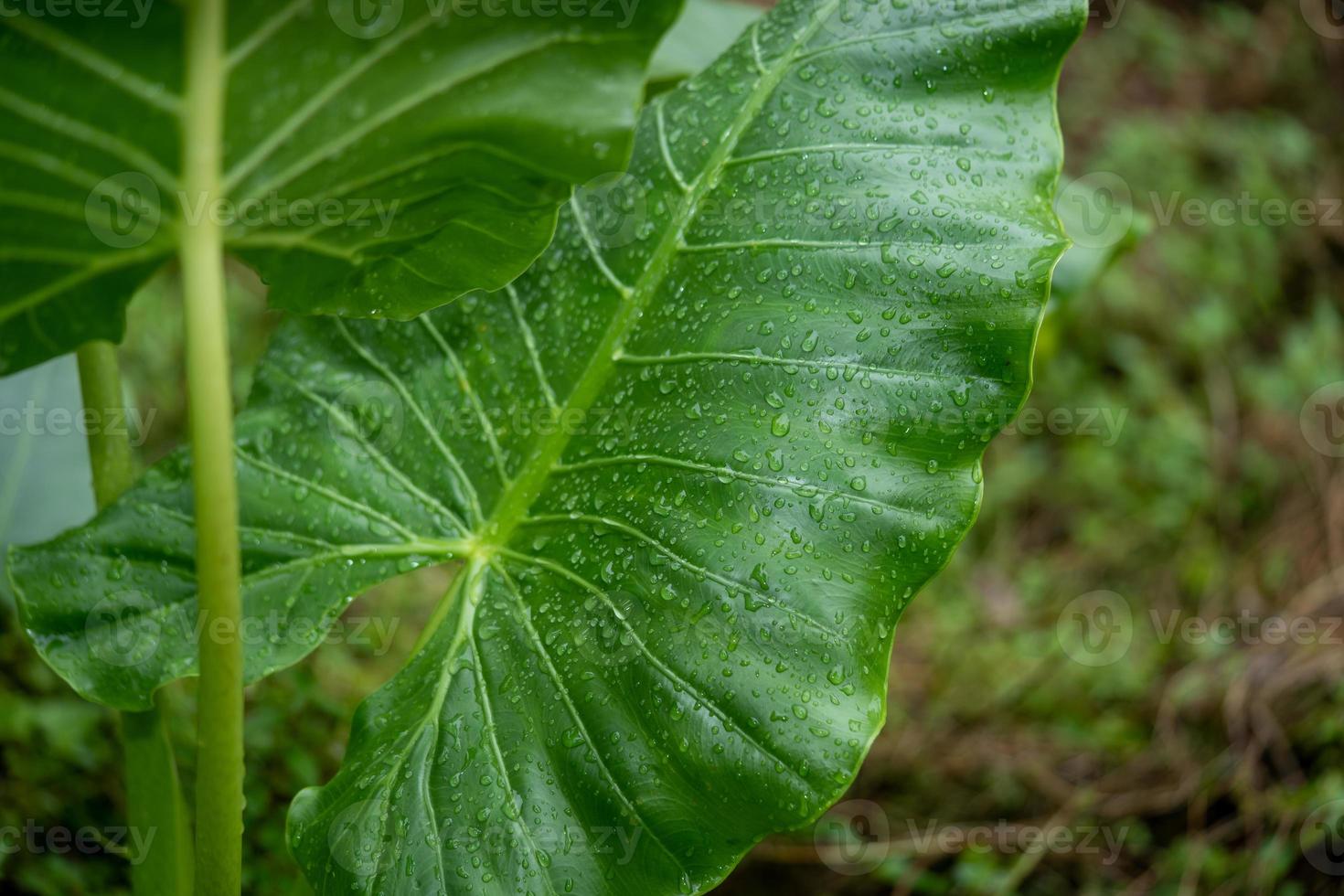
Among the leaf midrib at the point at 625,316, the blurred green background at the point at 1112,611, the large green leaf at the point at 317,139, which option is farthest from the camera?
the blurred green background at the point at 1112,611

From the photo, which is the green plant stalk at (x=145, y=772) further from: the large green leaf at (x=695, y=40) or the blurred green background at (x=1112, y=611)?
the large green leaf at (x=695, y=40)

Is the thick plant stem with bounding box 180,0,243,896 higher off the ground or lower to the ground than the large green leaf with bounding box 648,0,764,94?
higher

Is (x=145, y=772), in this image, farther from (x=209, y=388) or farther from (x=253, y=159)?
(x=253, y=159)

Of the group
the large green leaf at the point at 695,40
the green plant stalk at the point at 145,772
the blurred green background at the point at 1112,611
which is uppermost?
the green plant stalk at the point at 145,772

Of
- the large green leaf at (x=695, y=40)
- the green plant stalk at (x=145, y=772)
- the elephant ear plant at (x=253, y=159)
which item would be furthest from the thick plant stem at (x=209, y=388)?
the large green leaf at (x=695, y=40)

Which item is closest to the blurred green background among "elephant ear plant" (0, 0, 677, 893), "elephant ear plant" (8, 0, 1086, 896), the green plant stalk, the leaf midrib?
the green plant stalk

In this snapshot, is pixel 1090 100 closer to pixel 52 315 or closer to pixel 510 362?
pixel 510 362

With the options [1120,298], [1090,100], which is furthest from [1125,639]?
[1090,100]

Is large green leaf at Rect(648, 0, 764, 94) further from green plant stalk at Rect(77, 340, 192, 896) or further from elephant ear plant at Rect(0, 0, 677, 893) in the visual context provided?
green plant stalk at Rect(77, 340, 192, 896)
